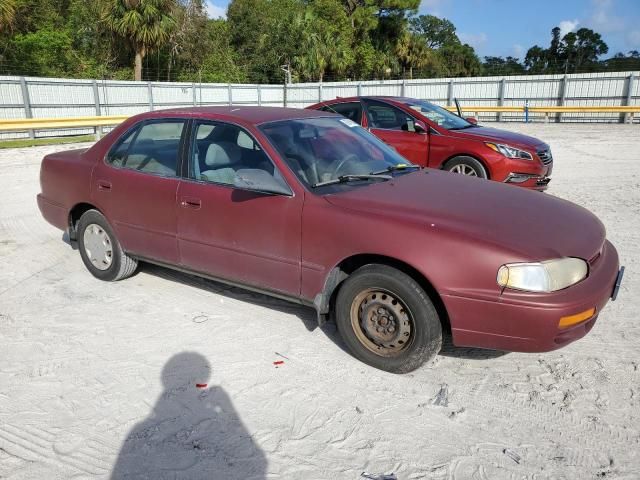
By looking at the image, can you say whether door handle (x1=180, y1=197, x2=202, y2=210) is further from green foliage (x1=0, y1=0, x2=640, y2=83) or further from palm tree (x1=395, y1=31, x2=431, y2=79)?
palm tree (x1=395, y1=31, x2=431, y2=79)

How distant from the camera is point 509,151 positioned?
7879 millimetres

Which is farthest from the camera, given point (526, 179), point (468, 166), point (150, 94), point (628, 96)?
point (150, 94)

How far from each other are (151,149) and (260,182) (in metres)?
1.47

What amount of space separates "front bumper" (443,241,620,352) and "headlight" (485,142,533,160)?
4.92 metres

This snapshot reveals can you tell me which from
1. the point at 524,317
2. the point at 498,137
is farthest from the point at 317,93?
the point at 524,317

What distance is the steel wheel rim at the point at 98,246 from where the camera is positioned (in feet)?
16.5

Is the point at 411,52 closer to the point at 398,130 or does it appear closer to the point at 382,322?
the point at 398,130

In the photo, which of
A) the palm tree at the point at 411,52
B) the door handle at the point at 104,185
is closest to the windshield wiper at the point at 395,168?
the door handle at the point at 104,185

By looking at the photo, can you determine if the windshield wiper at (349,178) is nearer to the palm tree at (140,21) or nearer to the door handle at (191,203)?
the door handle at (191,203)

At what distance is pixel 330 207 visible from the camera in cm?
356

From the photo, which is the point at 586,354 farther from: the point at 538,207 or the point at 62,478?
the point at 62,478

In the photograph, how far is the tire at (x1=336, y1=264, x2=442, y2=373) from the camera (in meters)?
3.25

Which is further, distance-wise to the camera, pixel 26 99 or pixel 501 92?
pixel 501 92

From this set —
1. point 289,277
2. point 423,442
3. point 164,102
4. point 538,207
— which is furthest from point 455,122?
point 164,102
